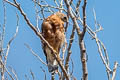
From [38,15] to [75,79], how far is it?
1100 millimetres

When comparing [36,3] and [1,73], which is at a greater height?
[36,3]

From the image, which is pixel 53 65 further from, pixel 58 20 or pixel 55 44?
pixel 58 20

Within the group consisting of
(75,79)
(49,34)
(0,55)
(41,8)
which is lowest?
(75,79)

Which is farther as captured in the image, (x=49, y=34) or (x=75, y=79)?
(x=49, y=34)

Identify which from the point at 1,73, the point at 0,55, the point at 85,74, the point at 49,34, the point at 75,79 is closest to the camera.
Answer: the point at 85,74

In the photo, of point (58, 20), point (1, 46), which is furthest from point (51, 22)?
point (1, 46)

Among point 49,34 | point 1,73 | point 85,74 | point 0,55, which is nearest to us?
point 85,74

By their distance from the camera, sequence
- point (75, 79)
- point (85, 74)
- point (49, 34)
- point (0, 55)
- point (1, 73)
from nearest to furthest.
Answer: point (85, 74) < point (75, 79) < point (1, 73) < point (0, 55) < point (49, 34)

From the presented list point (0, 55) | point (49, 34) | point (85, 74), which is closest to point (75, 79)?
point (85, 74)

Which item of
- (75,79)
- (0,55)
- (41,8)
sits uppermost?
(41,8)

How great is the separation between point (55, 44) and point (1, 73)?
1241 millimetres

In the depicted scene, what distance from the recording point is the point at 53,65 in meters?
4.01

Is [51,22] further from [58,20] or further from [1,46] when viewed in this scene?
[1,46]

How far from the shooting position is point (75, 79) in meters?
2.74
